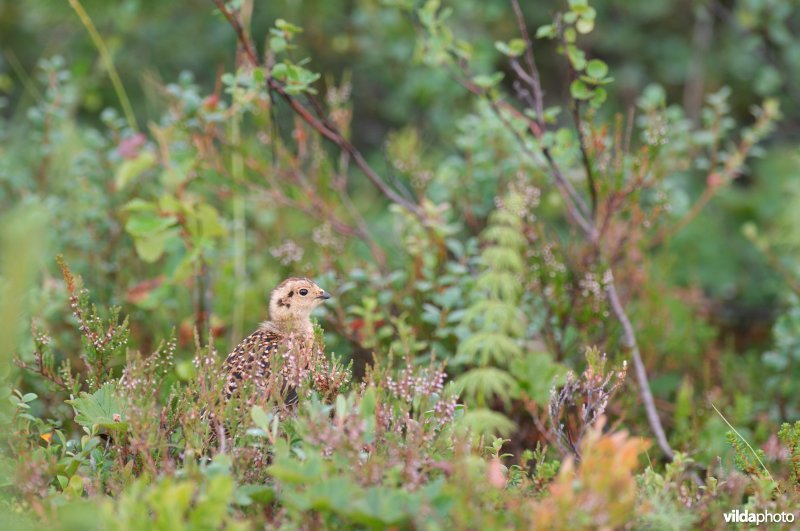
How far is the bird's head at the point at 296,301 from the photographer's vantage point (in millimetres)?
4355

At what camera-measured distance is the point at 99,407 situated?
306cm

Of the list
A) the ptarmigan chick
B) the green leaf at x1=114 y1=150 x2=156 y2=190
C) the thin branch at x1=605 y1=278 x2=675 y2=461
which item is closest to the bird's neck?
the ptarmigan chick

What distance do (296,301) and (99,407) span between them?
1439 millimetres

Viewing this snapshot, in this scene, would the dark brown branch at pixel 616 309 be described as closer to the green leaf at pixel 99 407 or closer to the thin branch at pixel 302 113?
the thin branch at pixel 302 113

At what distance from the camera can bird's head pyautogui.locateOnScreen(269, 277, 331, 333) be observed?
436 cm

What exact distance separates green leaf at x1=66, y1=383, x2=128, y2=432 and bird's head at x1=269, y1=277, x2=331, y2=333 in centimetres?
134

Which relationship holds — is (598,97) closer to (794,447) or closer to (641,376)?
(641,376)

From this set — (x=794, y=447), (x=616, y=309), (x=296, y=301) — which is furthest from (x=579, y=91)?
(x=794, y=447)

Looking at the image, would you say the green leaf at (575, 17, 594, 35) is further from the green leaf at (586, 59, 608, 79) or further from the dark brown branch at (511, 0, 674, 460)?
the dark brown branch at (511, 0, 674, 460)

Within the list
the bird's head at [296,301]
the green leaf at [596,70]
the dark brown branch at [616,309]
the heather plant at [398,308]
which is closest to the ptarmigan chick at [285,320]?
the bird's head at [296,301]

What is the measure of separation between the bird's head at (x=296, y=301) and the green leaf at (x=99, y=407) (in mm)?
1337

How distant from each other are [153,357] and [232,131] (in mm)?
2366

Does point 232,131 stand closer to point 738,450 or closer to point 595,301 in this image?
point 595,301

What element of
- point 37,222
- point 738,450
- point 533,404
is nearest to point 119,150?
point 533,404
